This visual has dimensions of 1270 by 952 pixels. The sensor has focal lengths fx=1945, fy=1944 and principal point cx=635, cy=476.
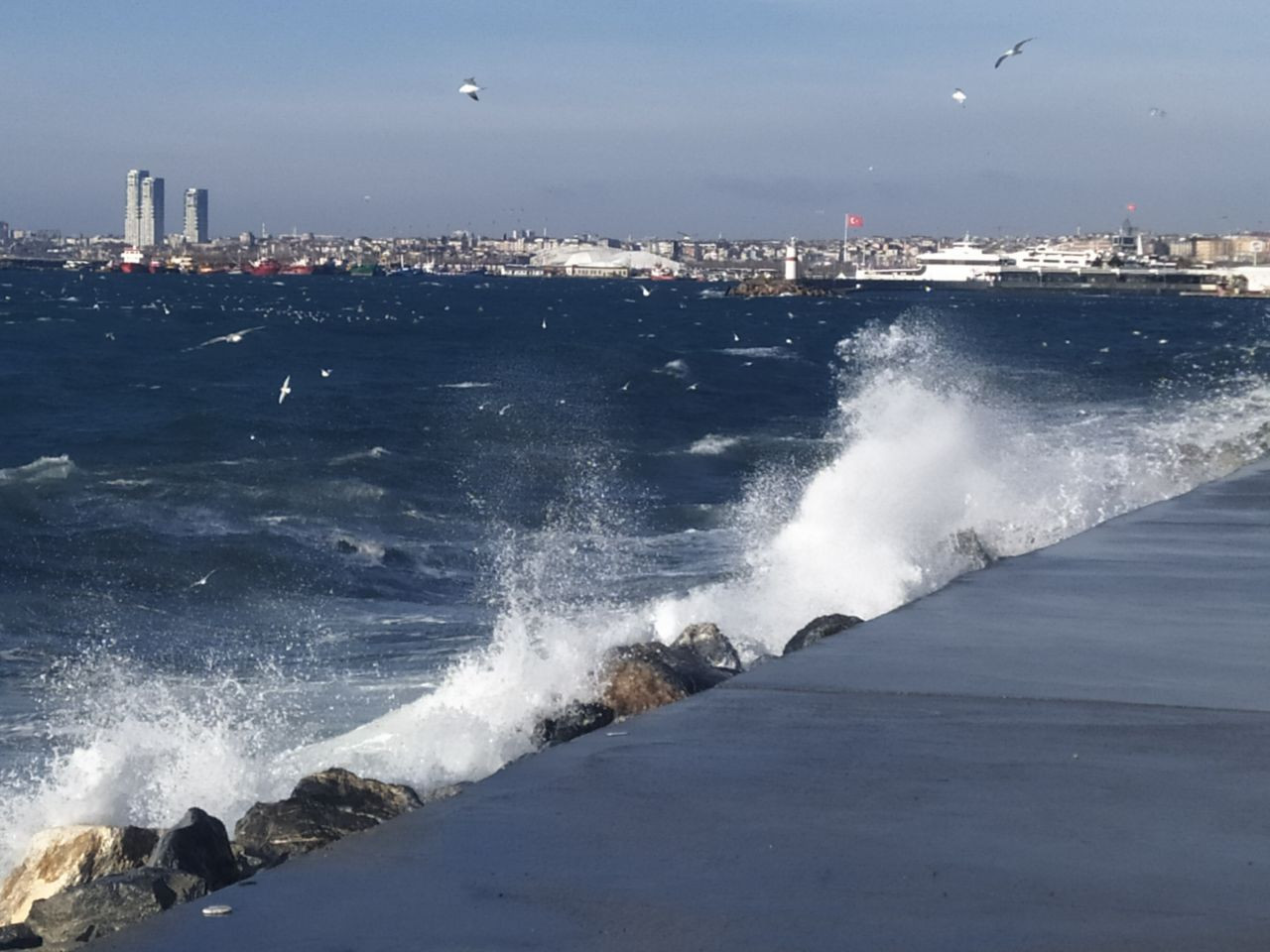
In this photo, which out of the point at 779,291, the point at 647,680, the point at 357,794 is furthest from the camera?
the point at 779,291

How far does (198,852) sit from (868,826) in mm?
2349

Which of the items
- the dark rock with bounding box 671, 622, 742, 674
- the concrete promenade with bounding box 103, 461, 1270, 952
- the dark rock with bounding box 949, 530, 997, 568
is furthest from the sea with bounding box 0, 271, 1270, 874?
the concrete promenade with bounding box 103, 461, 1270, 952

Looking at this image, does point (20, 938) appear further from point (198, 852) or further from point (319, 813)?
point (319, 813)

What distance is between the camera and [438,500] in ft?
90.8

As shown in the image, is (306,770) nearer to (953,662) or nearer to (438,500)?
(953,662)

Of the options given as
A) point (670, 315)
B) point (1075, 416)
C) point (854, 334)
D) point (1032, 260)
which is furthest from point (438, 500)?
point (1032, 260)

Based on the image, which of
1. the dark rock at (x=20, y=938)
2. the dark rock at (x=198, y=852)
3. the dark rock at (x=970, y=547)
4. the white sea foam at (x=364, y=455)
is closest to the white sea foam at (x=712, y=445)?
the white sea foam at (x=364, y=455)

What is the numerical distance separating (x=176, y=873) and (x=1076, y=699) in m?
3.32

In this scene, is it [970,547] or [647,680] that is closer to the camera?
[647,680]

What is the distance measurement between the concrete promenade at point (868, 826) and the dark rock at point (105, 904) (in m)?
0.68

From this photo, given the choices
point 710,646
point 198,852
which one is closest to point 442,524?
point 710,646

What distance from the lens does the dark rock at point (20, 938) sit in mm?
5711

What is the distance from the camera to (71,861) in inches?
291

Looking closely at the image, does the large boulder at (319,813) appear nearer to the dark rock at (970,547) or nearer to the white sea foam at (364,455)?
the dark rock at (970,547)
